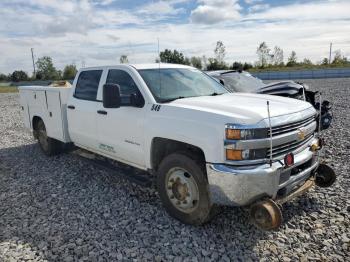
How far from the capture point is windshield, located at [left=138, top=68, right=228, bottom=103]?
4.48 meters

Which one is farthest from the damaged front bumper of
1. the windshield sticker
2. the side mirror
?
the side mirror

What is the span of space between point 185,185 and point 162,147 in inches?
24.6

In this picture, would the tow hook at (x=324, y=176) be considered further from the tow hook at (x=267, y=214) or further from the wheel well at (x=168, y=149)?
the wheel well at (x=168, y=149)

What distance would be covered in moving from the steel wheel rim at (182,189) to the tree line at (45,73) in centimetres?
7256

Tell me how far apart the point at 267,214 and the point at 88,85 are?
3782 millimetres

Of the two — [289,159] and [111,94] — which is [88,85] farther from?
[289,159]

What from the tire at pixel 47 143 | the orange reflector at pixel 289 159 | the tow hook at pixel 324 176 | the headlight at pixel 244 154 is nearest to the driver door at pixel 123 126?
the headlight at pixel 244 154

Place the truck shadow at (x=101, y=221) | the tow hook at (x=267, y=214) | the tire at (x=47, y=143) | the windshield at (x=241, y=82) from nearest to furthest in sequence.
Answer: the tow hook at (x=267, y=214)
the truck shadow at (x=101, y=221)
the tire at (x=47, y=143)
the windshield at (x=241, y=82)

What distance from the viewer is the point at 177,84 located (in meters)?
4.76

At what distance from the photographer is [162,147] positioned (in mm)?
4309

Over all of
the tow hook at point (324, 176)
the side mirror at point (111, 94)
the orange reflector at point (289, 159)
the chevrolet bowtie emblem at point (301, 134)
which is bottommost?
the tow hook at point (324, 176)

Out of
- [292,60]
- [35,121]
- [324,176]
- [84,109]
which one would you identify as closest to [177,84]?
[84,109]

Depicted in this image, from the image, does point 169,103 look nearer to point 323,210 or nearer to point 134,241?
point 134,241

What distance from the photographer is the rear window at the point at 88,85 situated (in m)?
5.49
